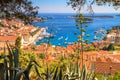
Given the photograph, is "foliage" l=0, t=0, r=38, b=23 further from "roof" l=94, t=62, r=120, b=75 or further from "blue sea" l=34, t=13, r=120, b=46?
"roof" l=94, t=62, r=120, b=75

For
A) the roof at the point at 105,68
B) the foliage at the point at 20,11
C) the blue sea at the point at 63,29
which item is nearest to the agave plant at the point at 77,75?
the blue sea at the point at 63,29

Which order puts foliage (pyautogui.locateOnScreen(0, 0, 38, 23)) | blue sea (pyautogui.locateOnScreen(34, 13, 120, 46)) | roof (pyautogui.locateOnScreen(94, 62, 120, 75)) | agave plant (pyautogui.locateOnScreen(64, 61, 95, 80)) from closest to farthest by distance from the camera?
1. agave plant (pyautogui.locateOnScreen(64, 61, 95, 80))
2. foliage (pyautogui.locateOnScreen(0, 0, 38, 23))
3. blue sea (pyautogui.locateOnScreen(34, 13, 120, 46))
4. roof (pyautogui.locateOnScreen(94, 62, 120, 75))

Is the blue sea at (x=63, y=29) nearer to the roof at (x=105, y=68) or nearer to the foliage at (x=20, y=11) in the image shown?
the foliage at (x=20, y=11)

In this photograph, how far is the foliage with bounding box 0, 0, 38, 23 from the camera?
5.33 metres

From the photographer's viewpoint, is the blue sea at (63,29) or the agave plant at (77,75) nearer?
the agave plant at (77,75)

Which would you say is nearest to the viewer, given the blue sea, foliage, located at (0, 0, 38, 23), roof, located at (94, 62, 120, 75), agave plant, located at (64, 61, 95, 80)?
agave plant, located at (64, 61, 95, 80)

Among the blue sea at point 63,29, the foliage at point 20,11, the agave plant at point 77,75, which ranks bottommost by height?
the blue sea at point 63,29

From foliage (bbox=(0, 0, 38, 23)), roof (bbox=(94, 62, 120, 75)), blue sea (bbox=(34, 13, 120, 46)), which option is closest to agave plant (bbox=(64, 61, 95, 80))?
blue sea (bbox=(34, 13, 120, 46))

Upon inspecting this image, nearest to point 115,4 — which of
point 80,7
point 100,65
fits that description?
point 80,7

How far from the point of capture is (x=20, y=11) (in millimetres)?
5449

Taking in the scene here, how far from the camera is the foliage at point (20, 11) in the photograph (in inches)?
210

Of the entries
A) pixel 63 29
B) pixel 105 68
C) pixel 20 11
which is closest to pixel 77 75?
pixel 20 11

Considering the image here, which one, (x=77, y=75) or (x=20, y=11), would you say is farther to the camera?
(x=20, y=11)

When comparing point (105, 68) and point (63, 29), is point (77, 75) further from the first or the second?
point (63, 29)
